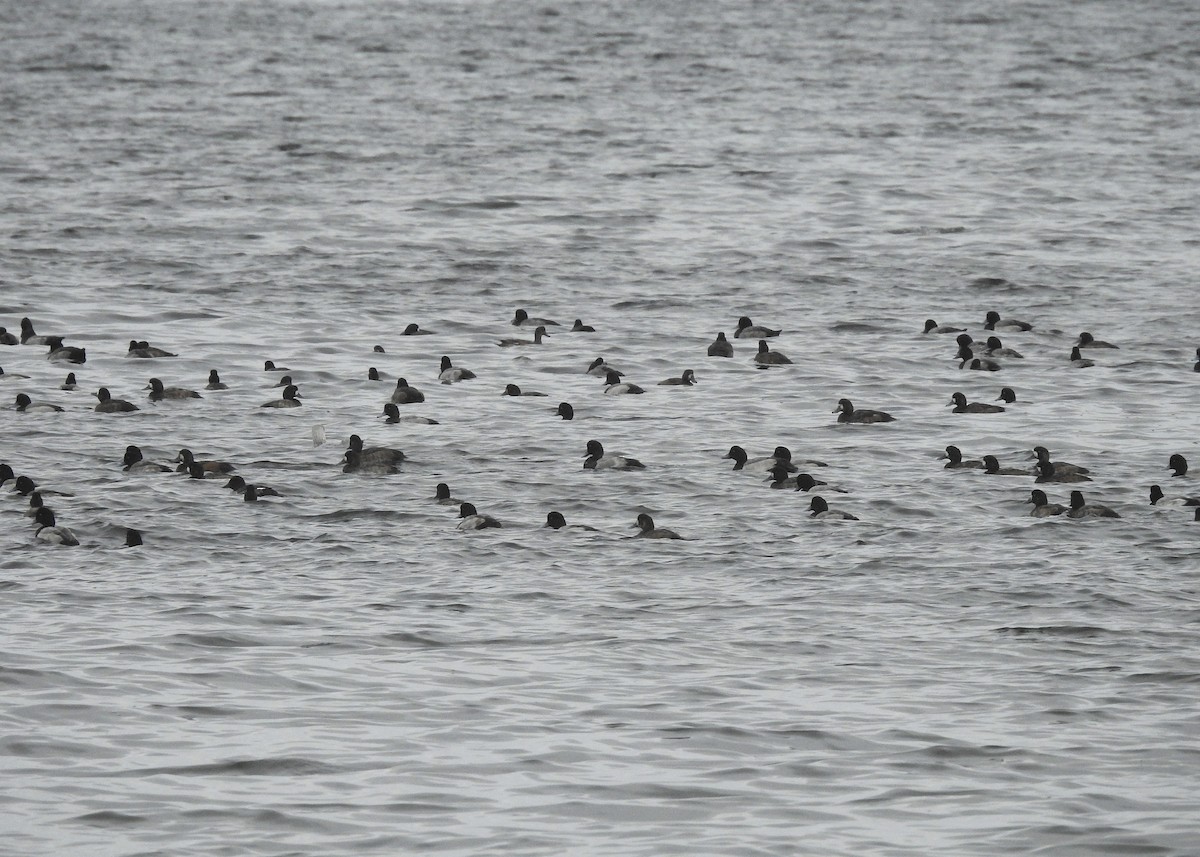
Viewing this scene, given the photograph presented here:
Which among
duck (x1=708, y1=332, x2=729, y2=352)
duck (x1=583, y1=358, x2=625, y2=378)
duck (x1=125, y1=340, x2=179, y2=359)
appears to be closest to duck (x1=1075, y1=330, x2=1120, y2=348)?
duck (x1=708, y1=332, x2=729, y2=352)

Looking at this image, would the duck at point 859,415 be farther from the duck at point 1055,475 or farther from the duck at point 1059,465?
the duck at point 1055,475

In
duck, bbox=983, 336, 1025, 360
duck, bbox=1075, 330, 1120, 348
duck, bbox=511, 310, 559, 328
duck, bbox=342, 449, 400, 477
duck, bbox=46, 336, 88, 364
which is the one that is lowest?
duck, bbox=342, 449, 400, 477

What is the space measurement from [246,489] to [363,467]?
6.79 feet

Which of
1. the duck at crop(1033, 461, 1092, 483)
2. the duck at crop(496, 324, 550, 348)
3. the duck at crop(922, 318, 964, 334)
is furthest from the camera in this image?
the duck at crop(922, 318, 964, 334)

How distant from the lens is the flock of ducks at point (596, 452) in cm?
2198

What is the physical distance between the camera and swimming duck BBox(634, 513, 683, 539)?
2123 cm

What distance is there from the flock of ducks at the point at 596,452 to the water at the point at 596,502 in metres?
0.28

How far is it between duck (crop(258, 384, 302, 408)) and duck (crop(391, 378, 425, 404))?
1434 mm

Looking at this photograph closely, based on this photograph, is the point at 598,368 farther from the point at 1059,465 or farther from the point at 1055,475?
the point at 1055,475

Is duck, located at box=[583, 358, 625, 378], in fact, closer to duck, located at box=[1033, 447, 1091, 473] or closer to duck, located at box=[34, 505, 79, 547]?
duck, located at box=[1033, 447, 1091, 473]

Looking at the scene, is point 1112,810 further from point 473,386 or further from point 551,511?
point 473,386

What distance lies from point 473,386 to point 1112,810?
57.2ft

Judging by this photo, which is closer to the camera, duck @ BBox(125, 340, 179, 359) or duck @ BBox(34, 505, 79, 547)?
duck @ BBox(34, 505, 79, 547)

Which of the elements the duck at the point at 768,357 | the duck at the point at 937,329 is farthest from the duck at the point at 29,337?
the duck at the point at 937,329
